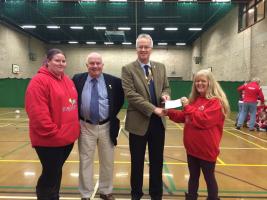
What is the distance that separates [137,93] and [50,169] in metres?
1.15

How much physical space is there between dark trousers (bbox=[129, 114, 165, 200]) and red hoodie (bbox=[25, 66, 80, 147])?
76 cm

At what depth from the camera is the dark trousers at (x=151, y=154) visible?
3438 mm

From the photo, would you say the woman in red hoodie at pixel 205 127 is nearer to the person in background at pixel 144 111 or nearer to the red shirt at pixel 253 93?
the person in background at pixel 144 111

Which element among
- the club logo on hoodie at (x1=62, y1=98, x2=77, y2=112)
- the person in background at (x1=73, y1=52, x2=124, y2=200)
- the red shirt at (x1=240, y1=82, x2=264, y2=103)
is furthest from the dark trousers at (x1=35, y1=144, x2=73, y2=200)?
the red shirt at (x1=240, y1=82, x2=264, y2=103)

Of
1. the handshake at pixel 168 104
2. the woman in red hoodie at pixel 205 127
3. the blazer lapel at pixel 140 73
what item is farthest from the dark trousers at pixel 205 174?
the blazer lapel at pixel 140 73

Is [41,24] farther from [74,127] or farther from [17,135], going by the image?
[74,127]

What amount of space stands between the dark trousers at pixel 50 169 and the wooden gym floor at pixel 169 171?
90 centimetres

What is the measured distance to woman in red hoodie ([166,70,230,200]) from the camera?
3.12 meters

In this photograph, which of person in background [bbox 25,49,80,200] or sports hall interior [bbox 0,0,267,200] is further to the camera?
sports hall interior [bbox 0,0,267,200]

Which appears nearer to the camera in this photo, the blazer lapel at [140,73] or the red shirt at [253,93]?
the blazer lapel at [140,73]

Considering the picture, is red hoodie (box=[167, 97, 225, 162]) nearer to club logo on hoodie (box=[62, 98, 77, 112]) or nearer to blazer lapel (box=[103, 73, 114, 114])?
blazer lapel (box=[103, 73, 114, 114])

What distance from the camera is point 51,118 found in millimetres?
2844

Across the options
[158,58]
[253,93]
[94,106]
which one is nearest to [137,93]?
[94,106]

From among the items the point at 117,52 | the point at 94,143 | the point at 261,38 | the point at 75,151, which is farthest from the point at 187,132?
the point at 117,52
